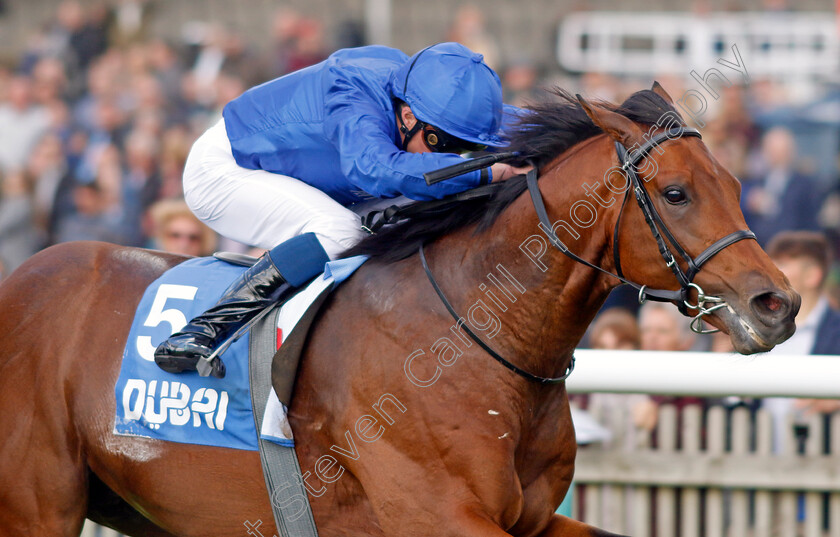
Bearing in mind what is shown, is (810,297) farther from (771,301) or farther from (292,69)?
(292,69)

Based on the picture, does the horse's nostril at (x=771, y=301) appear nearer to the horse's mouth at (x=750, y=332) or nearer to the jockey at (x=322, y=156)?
the horse's mouth at (x=750, y=332)

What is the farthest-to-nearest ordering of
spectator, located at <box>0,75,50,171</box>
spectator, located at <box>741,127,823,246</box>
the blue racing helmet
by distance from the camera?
spectator, located at <box>0,75,50,171</box>
spectator, located at <box>741,127,823,246</box>
the blue racing helmet

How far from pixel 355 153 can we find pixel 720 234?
108cm

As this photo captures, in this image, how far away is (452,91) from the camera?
3.05 m

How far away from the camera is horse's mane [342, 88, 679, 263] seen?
9.48ft

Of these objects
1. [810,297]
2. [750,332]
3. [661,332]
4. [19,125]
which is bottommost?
[661,332]

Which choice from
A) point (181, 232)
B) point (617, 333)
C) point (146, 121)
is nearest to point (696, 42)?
point (146, 121)

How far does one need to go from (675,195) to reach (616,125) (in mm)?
267

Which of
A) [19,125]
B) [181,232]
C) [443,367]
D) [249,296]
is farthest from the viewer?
[19,125]

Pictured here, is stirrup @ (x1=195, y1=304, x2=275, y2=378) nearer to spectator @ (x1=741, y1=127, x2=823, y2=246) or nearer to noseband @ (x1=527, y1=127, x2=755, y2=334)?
noseband @ (x1=527, y1=127, x2=755, y2=334)

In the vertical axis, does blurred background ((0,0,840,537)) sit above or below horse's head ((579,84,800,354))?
below

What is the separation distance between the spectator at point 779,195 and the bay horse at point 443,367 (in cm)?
424

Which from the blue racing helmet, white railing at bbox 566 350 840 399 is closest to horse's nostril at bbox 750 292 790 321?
the blue racing helmet

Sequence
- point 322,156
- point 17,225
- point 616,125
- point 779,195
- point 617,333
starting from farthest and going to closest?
point 17,225, point 779,195, point 617,333, point 322,156, point 616,125
